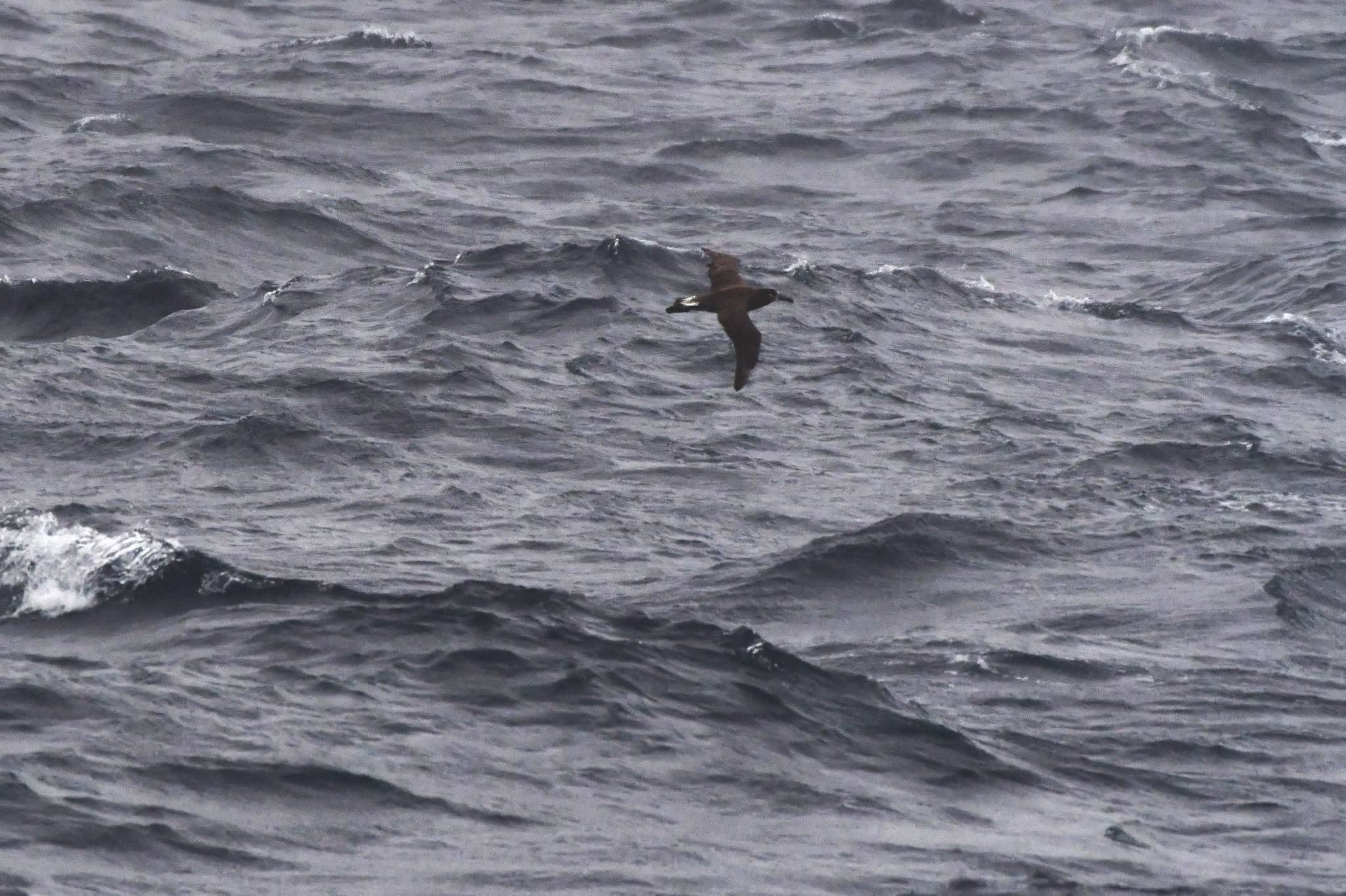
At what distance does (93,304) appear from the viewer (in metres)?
34.5

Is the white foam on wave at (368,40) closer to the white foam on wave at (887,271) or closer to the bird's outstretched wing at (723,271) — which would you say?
the white foam on wave at (887,271)

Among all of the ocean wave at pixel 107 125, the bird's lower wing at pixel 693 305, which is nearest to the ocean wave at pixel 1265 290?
the bird's lower wing at pixel 693 305

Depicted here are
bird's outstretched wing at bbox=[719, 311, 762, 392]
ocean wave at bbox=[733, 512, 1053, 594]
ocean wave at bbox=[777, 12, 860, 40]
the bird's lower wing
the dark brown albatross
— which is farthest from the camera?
ocean wave at bbox=[777, 12, 860, 40]

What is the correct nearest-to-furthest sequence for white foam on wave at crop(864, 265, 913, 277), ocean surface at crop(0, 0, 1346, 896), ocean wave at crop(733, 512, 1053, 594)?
ocean surface at crop(0, 0, 1346, 896), ocean wave at crop(733, 512, 1053, 594), white foam on wave at crop(864, 265, 913, 277)

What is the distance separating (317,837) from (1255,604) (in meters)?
11.5

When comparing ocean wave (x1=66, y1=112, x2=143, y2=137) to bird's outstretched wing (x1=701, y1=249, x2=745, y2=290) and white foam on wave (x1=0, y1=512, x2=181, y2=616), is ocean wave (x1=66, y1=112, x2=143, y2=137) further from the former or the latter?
bird's outstretched wing (x1=701, y1=249, x2=745, y2=290)

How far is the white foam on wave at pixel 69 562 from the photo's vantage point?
24.5m

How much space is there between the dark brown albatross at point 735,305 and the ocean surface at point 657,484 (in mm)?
4180

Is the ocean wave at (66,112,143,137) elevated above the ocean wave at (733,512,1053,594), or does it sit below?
above

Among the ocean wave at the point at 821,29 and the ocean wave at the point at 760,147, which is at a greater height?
the ocean wave at the point at 821,29

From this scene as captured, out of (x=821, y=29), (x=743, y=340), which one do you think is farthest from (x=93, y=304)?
(x=821, y=29)

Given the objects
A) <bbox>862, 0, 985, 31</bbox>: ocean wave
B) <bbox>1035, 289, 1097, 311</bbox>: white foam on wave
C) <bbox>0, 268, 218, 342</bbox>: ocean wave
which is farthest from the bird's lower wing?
<bbox>862, 0, 985, 31</bbox>: ocean wave

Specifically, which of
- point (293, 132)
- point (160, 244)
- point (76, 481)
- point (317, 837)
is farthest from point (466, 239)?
point (317, 837)

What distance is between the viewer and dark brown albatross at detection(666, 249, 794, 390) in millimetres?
19828
